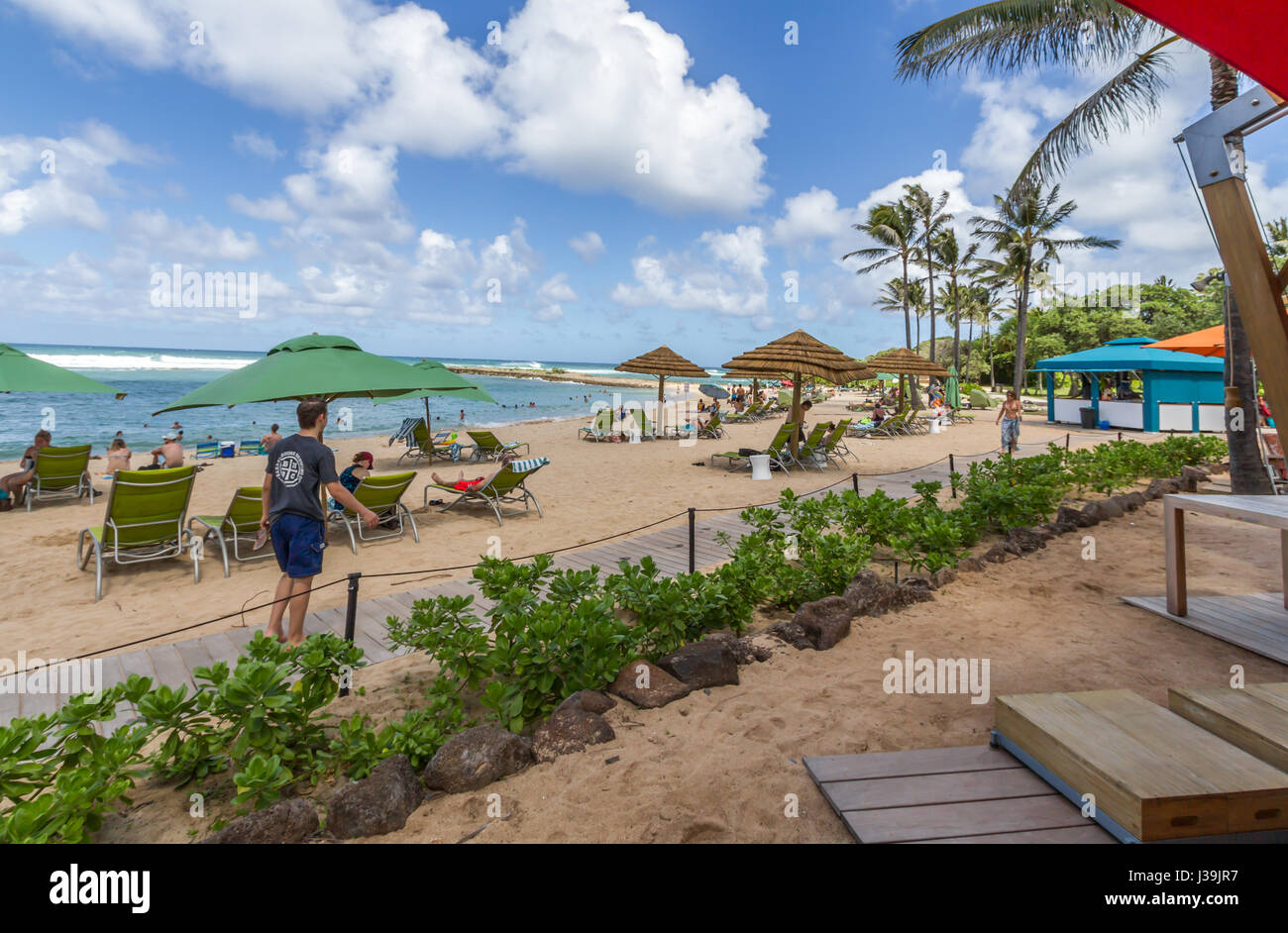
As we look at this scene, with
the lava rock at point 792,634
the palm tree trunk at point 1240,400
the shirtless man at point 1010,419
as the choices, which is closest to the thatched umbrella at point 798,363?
the shirtless man at point 1010,419

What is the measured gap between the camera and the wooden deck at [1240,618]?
130 inches

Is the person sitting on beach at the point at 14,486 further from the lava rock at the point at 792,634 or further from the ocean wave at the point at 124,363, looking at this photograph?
the ocean wave at the point at 124,363

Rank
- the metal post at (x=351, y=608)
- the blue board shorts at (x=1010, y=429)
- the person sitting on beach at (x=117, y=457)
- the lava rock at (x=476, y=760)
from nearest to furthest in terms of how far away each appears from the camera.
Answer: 1. the lava rock at (x=476, y=760)
2. the metal post at (x=351, y=608)
3. the person sitting on beach at (x=117, y=457)
4. the blue board shorts at (x=1010, y=429)

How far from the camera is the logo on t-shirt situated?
3752mm

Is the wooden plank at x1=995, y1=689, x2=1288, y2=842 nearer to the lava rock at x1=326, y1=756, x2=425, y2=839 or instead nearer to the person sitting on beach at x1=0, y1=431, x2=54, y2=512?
the lava rock at x1=326, y1=756, x2=425, y2=839

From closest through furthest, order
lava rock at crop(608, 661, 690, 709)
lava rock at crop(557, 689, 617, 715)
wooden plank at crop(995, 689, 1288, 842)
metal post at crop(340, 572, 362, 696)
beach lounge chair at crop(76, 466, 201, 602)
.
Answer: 1. wooden plank at crop(995, 689, 1288, 842)
2. lava rock at crop(557, 689, 617, 715)
3. lava rock at crop(608, 661, 690, 709)
4. metal post at crop(340, 572, 362, 696)
5. beach lounge chair at crop(76, 466, 201, 602)

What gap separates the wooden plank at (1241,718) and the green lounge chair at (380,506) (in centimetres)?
604

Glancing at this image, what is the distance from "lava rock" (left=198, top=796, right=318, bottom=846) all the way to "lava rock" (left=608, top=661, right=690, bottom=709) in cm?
135

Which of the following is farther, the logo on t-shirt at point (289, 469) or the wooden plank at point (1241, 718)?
the logo on t-shirt at point (289, 469)

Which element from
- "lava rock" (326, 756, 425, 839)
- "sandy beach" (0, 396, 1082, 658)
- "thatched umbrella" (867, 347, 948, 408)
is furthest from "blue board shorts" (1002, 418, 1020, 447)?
"lava rock" (326, 756, 425, 839)

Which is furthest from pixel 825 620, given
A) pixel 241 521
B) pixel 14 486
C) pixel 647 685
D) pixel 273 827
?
pixel 14 486

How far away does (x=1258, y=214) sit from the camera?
2.47 m
